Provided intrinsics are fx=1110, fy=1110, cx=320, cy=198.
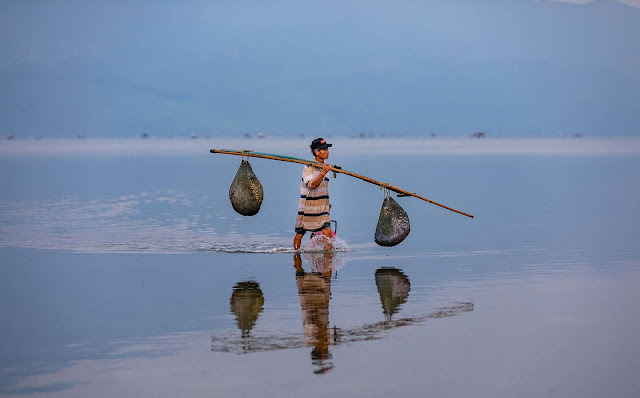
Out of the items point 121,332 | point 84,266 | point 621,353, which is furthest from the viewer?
point 84,266

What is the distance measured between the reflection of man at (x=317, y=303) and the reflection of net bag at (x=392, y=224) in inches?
30.5

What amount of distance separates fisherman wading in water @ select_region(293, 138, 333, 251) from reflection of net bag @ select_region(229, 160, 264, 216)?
38.5 inches

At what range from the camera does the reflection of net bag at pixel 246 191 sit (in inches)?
583

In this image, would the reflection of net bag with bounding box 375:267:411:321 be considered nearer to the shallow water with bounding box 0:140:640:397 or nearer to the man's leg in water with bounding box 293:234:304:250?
the shallow water with bounding box 0:140:640:397

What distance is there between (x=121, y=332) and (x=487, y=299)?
3553 millimetres

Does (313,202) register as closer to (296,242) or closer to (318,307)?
(296,242)

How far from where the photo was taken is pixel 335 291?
11.2m

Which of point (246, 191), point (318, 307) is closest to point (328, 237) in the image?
point (246, 191)

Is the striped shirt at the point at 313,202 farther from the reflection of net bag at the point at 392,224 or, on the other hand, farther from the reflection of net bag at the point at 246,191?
the reflection of net bag at the point at 246,191

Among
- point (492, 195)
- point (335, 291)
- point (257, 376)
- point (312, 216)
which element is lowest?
point (257, 376)

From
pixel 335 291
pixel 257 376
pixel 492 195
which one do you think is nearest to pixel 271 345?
pixel 257 376

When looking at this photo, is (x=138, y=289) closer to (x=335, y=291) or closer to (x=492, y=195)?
(x=335, y=291)

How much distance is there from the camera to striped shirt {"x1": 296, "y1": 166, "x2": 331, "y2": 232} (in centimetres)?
1361

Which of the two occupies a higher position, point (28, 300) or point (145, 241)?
point (145, 241)
